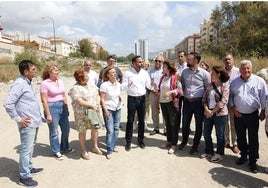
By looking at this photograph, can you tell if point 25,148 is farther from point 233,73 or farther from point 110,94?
point 233,73

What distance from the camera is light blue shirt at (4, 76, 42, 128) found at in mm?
4105

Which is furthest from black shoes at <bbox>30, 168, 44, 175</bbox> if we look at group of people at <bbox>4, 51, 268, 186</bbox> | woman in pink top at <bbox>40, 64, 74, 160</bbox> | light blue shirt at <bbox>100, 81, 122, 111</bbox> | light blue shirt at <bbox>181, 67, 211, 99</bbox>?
light blue shirt at <bbox>181, 67, 211, 99</bbox>

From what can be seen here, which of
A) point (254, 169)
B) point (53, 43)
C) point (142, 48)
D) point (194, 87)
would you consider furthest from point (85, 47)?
point (254, 169)

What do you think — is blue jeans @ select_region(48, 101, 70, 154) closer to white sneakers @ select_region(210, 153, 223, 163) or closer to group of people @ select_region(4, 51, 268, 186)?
group of people @ select_region(4, 51, 268, 186)

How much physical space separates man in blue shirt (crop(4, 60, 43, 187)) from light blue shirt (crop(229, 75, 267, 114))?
3.33 metres

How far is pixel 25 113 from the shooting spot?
4.29 m

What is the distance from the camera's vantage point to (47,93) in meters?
5.23

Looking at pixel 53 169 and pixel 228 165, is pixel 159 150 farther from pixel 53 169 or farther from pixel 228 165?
pixel 53 169

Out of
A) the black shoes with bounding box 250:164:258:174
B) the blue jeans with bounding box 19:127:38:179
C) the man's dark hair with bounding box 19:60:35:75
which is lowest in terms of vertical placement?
the black shoes with bounding box 250:164:258:174

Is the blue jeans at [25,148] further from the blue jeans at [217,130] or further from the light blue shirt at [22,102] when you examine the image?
the blue jeans at [217,130]

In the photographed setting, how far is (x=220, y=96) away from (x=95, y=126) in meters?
2.36

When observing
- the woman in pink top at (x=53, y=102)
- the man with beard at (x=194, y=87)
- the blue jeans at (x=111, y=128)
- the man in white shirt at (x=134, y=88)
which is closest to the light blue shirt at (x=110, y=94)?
the blue jeans at (x=111, y=128)

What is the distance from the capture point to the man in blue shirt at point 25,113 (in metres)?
4.20

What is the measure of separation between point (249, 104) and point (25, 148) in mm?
3654
